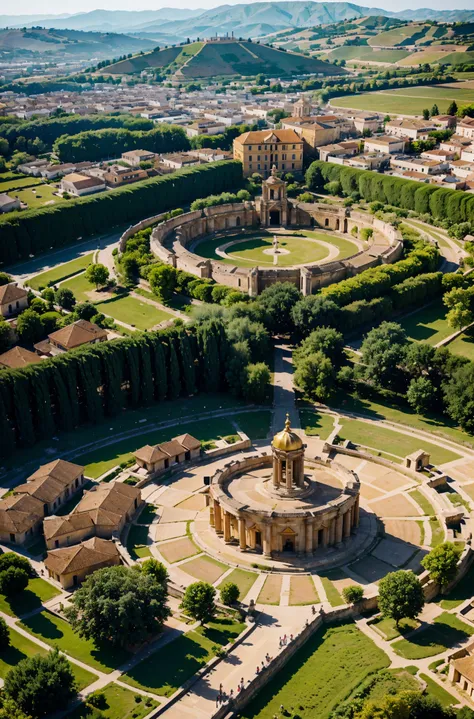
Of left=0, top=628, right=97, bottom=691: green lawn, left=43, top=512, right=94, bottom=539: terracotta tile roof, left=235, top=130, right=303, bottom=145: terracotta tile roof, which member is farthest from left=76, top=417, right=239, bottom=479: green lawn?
left=235, top=130, right=303, bottom=145: terracotta tile roof

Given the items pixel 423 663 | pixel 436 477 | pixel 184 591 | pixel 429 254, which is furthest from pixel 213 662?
pixel 429 254

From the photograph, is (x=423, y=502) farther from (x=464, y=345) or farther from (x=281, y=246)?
(x=281, y=246)

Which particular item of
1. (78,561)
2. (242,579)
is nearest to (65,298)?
(78,561)

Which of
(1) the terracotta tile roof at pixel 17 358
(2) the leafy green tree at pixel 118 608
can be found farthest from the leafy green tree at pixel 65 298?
(2) the leafy green tree at pixel 118 608

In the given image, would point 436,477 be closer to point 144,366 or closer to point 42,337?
point 144,366

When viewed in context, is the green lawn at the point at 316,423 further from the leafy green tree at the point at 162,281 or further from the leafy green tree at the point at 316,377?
the leafy green tree at the point at 162,281

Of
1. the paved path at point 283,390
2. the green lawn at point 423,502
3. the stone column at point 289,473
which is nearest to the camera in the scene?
the stone column at point 289,473

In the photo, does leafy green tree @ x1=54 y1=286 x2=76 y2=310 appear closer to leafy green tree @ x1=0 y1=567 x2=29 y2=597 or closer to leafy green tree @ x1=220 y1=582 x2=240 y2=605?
leafy green tree @ x1=0 y1=567 x2=29 y2=597
